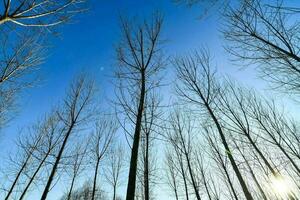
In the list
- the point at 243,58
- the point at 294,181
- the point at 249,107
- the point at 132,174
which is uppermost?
the point at 249,107

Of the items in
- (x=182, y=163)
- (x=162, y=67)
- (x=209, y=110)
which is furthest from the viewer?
(x=182, y=163)

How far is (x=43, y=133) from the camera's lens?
11.4 meters

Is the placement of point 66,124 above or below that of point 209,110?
above

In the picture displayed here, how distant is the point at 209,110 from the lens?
746 centimetres

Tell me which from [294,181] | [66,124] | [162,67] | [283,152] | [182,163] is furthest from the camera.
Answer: [182,163]

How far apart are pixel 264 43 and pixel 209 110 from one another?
10.3 ft

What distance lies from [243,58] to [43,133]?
1163 cm

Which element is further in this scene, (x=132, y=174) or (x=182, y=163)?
(x=182, y=163)

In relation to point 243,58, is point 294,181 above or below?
below

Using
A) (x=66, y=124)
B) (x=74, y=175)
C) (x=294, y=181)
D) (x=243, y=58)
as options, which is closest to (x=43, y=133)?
(x=66, y=124)

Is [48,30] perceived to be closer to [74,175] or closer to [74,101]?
[74,101]

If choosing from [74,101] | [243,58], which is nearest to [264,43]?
[243,58]

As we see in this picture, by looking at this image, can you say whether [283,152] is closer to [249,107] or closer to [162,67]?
[249,107]

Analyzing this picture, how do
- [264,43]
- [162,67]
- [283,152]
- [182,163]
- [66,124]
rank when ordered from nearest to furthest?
[264,43], [162,67], [66,124], [283,152], [182,163]
